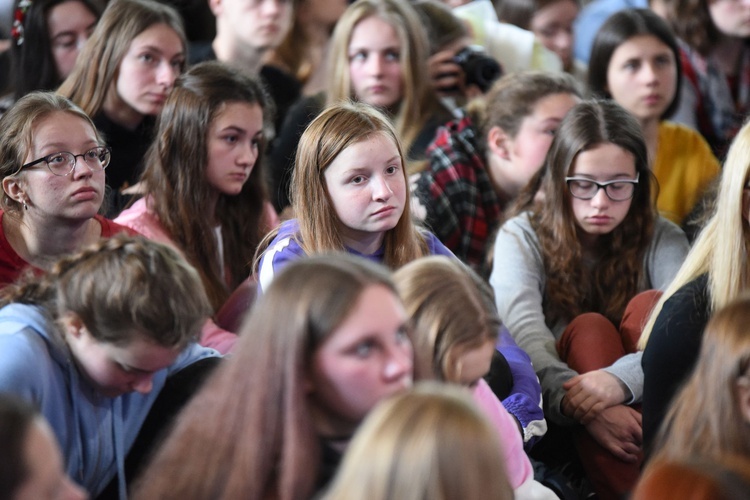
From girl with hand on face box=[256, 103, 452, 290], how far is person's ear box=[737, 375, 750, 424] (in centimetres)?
76

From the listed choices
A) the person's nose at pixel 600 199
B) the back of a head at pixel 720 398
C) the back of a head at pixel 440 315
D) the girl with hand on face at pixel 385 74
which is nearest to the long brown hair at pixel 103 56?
the girl with hand on face at pixel 385 74

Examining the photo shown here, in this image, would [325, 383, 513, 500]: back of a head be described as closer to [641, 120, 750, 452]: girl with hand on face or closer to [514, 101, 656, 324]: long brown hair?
[641, 120, 750, 452]: girl with hand on face

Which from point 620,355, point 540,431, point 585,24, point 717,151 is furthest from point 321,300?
point 585,24

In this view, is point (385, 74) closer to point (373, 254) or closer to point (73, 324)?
point (373, 254)

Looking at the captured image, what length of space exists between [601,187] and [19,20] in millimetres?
1448

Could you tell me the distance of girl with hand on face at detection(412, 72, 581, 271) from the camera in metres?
2.53

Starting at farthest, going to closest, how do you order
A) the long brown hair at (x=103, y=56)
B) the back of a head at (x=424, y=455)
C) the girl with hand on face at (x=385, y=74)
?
the girl with hand on face at (x=385, y=74)
the long brown hair at (x=103, y=56)
the back of a head at (x=424, y=455)

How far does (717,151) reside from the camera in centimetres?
312

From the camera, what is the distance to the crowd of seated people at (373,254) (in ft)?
3.78

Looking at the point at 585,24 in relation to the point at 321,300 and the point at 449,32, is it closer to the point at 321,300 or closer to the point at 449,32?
the point at 449,32

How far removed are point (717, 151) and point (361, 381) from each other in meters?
2.24

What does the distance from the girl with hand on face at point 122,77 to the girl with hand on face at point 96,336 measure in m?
0.91

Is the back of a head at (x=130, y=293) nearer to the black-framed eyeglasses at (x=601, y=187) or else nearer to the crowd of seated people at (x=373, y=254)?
the crowd of seated people at (x=373, y=254)

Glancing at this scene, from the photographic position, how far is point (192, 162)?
2.22 m
